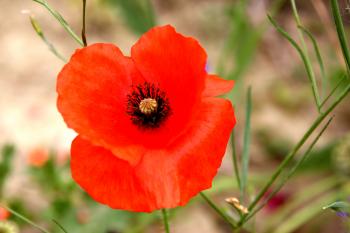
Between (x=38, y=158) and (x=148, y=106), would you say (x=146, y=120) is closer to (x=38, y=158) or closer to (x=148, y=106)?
(x=148, y=106)

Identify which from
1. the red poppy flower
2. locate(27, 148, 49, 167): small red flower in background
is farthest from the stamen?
locate(27, 148, 49, 167): small red flower in background

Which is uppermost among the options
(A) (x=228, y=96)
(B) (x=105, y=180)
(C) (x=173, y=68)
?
(C) (x=173, y=68)

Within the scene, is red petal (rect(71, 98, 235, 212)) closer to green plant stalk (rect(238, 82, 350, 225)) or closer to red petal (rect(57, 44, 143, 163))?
red petal (rect(57, 44, 143, 163))

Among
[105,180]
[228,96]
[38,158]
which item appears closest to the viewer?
[105,180]

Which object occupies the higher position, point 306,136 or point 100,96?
point 100,96

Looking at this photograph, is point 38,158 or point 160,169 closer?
point 160,169

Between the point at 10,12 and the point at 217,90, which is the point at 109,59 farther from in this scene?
the point at 10,12

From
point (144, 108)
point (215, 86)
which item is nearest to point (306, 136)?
point (215, 86)
